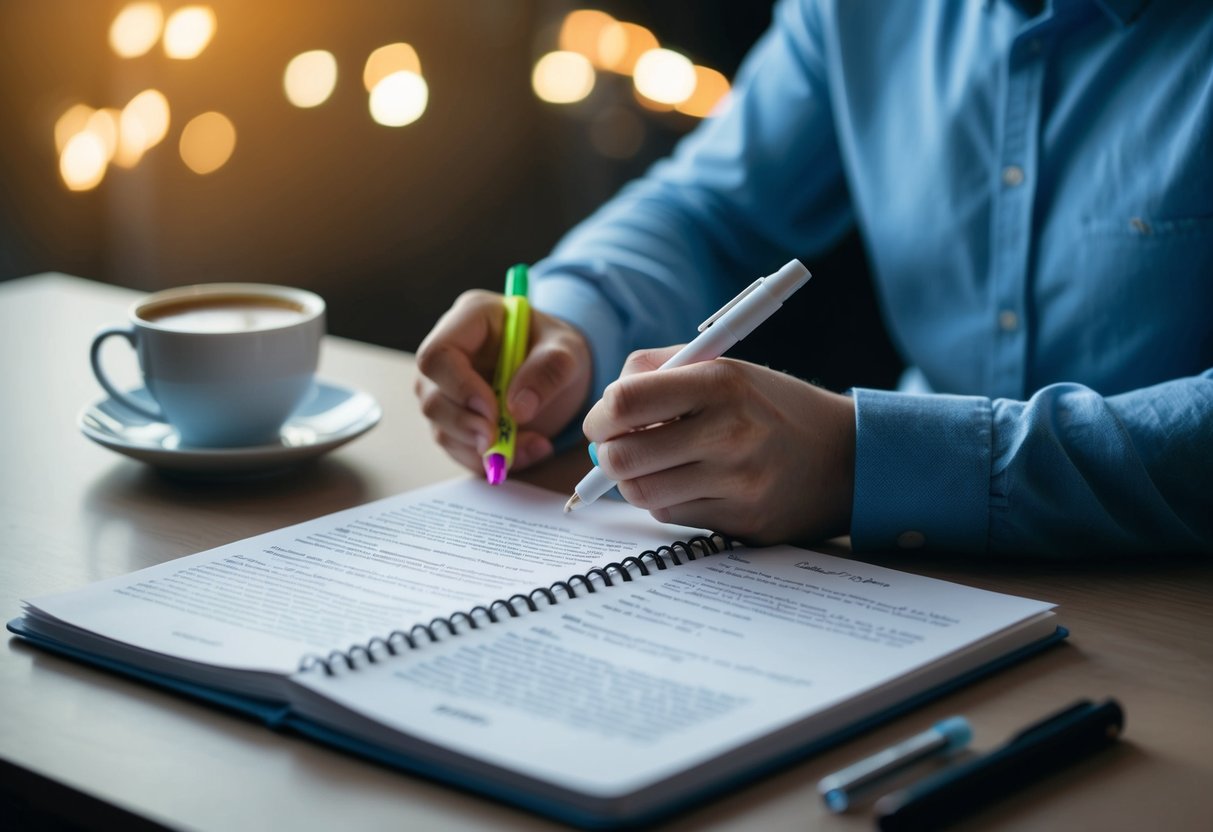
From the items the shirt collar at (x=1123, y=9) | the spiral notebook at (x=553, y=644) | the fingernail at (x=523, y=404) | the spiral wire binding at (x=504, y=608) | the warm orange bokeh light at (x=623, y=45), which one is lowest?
the spiral notebook at (x=553, y=644)

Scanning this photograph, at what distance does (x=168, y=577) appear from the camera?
28.8 inches

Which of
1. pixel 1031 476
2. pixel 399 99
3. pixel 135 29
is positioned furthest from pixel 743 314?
pixel 135 29

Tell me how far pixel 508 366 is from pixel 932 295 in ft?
1.62

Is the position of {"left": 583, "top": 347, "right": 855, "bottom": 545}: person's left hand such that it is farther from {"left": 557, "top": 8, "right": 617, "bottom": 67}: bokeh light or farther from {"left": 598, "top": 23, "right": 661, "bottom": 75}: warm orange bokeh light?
{"left": 557, "top": 8, "right": 617, "bottom": 67}: bokeh light

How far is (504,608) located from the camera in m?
0.66

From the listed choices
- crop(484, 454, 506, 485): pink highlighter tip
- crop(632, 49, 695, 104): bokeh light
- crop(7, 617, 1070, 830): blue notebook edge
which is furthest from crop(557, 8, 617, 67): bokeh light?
crop(7, 617, 1070, 830): blue notebook edge

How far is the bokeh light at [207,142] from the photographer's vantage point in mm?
2637

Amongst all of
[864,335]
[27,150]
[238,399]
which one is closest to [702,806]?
Answer: [238,399]

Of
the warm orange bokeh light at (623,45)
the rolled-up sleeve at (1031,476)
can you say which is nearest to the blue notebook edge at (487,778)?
the rolled-up sleeve at (1031,476)

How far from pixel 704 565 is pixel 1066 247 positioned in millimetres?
567

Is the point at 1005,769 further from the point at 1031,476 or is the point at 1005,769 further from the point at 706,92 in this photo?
the point at 706,92

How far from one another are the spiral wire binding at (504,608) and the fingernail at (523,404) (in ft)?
0.73

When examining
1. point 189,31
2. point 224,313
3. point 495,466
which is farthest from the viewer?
point 189,31

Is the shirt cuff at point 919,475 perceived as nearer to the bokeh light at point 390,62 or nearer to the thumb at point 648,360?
the thumb at point 648,360
